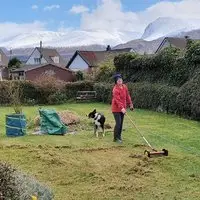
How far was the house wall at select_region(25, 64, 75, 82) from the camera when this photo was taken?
56.1 meters

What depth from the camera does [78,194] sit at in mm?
8008

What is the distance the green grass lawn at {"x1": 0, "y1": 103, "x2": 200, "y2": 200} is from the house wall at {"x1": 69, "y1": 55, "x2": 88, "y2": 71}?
2097 inches

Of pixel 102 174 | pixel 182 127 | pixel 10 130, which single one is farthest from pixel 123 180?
pixel 182 127

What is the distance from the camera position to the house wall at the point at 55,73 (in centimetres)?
5606

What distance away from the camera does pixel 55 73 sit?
57.7 meters

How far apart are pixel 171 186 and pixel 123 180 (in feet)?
3.04

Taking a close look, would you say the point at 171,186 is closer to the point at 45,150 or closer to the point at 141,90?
the point at 45,150

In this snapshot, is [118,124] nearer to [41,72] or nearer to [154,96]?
[154,96]

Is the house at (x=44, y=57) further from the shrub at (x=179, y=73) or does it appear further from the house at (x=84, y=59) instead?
the shrub at (x=179, y=73)

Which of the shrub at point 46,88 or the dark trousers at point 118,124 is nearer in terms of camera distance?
the dark trousers at point 118,124

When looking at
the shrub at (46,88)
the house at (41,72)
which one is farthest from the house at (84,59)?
the shrub at (46,88)

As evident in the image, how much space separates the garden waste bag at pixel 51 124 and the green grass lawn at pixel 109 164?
0.58 metres

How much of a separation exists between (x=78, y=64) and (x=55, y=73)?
535 inches

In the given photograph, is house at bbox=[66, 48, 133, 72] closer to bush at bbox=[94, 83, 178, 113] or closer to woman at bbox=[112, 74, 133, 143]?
bush at bbox=[94, 83, 178, 113]
